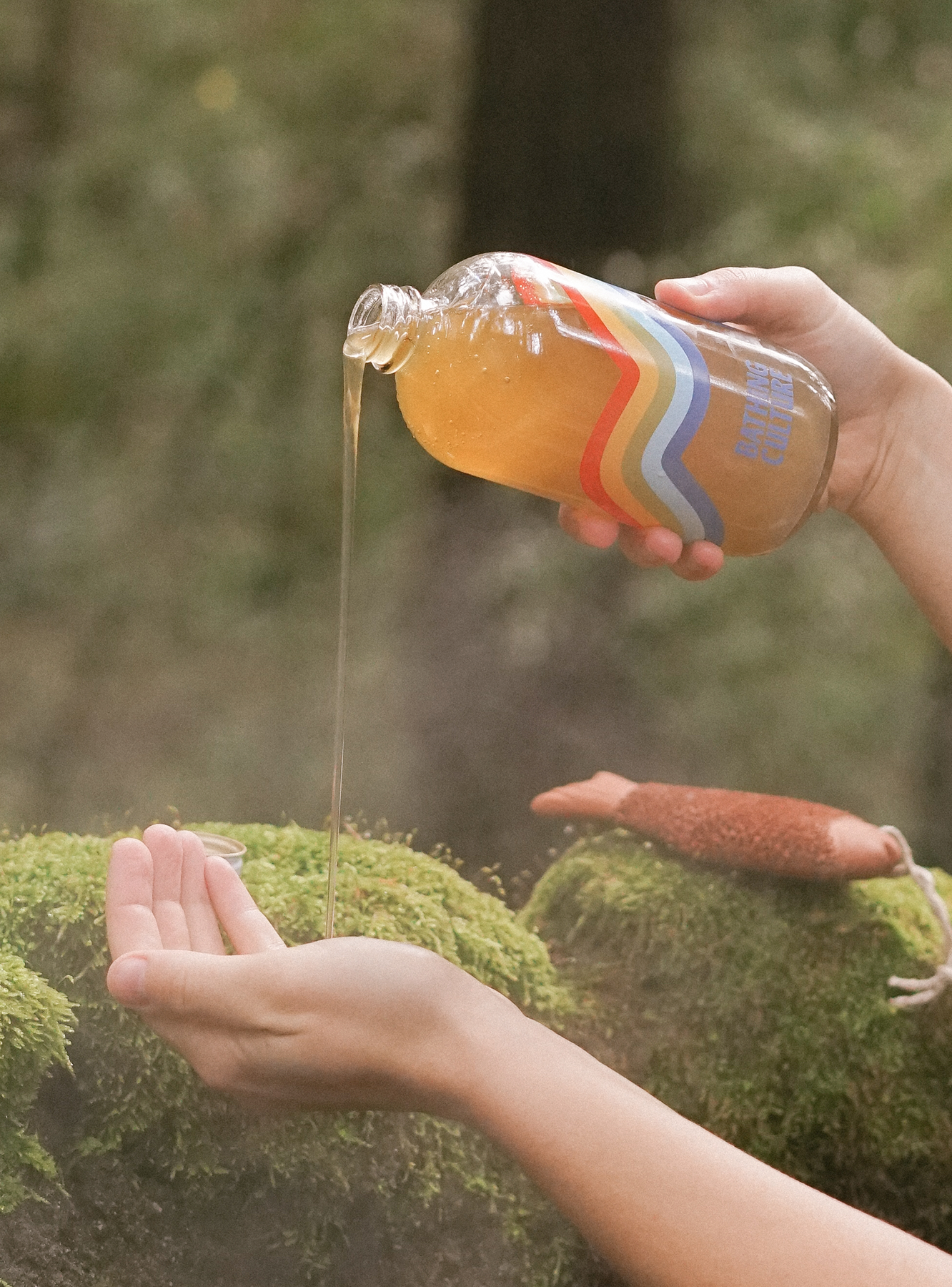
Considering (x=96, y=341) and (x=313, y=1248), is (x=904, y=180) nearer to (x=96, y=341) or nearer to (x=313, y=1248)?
(x=96, y=341)

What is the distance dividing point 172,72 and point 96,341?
0.24 meters

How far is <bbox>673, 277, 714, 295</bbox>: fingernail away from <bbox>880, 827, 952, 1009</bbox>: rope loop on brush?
0.58 metres

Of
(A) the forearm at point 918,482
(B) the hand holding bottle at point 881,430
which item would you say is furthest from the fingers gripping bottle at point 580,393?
(A) the forearm at point 918,482

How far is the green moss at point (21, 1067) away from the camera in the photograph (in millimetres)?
821

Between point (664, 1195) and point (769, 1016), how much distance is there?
391mm

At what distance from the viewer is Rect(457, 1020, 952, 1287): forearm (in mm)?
772

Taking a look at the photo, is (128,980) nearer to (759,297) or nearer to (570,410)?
(570,410)

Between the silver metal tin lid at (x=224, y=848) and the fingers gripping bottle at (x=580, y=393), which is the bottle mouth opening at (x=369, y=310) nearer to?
the fingers gripping bottle at (x=580, y=393)

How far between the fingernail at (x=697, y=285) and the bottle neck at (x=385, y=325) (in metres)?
0.23

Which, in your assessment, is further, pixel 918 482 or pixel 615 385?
pixel 918 482

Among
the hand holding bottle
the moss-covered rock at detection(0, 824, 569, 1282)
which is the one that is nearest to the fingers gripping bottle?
the hand holding bottle

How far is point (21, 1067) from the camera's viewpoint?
829mm

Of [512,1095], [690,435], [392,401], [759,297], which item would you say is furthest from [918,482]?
[512,1095]

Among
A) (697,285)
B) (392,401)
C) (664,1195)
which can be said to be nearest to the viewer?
(664,1195)
